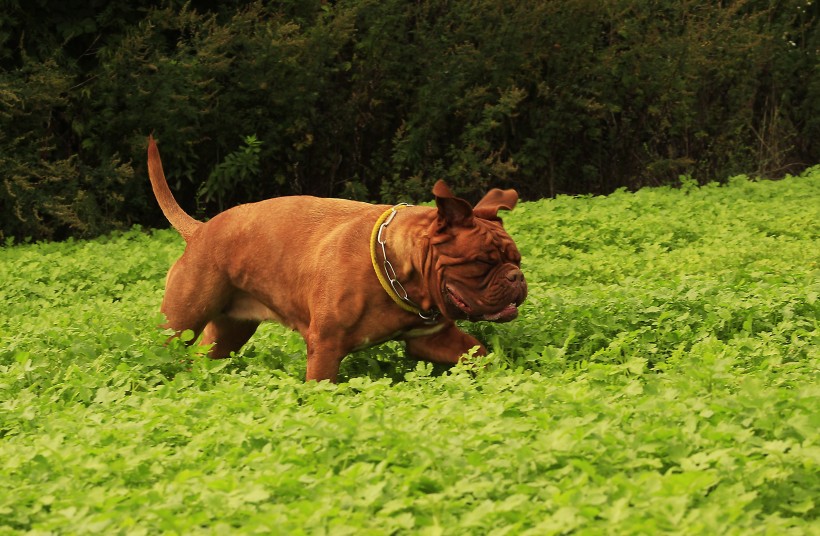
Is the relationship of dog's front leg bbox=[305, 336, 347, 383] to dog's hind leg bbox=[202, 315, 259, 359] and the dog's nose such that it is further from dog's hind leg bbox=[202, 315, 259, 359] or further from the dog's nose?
dog's hind leg bbox=[202, 315, 259, 359]

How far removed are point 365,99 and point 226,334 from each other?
Answer: 9.96 m

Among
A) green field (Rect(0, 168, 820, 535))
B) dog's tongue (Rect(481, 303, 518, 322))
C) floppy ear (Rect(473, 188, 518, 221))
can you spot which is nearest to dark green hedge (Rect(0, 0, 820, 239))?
green field (Rect(0, 168, 820, 535))

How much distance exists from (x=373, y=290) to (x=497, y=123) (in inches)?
430

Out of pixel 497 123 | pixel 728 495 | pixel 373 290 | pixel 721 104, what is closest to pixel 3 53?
pixel 497 123

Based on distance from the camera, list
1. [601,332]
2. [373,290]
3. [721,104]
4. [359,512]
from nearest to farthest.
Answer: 1. [359,512]
2. [373,290]
3. [601,332]
4. [721,104]

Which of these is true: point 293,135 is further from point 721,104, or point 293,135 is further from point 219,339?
point 219,339

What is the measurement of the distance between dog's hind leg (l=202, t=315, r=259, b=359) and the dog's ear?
1.75 m

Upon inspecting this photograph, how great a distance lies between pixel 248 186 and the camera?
669 inches

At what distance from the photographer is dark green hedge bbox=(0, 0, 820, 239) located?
1534cm

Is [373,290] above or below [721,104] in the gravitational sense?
above

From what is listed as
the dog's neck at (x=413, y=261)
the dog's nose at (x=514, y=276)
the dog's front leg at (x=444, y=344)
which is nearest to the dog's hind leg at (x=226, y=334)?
the dog's front leg at (x=444, y=344)

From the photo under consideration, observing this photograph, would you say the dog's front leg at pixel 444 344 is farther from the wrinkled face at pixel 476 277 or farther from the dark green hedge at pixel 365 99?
the dark green hedge at pixel 365 99

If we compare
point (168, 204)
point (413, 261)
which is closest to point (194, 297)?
point (168, 204)

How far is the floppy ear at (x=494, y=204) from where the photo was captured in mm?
7027
